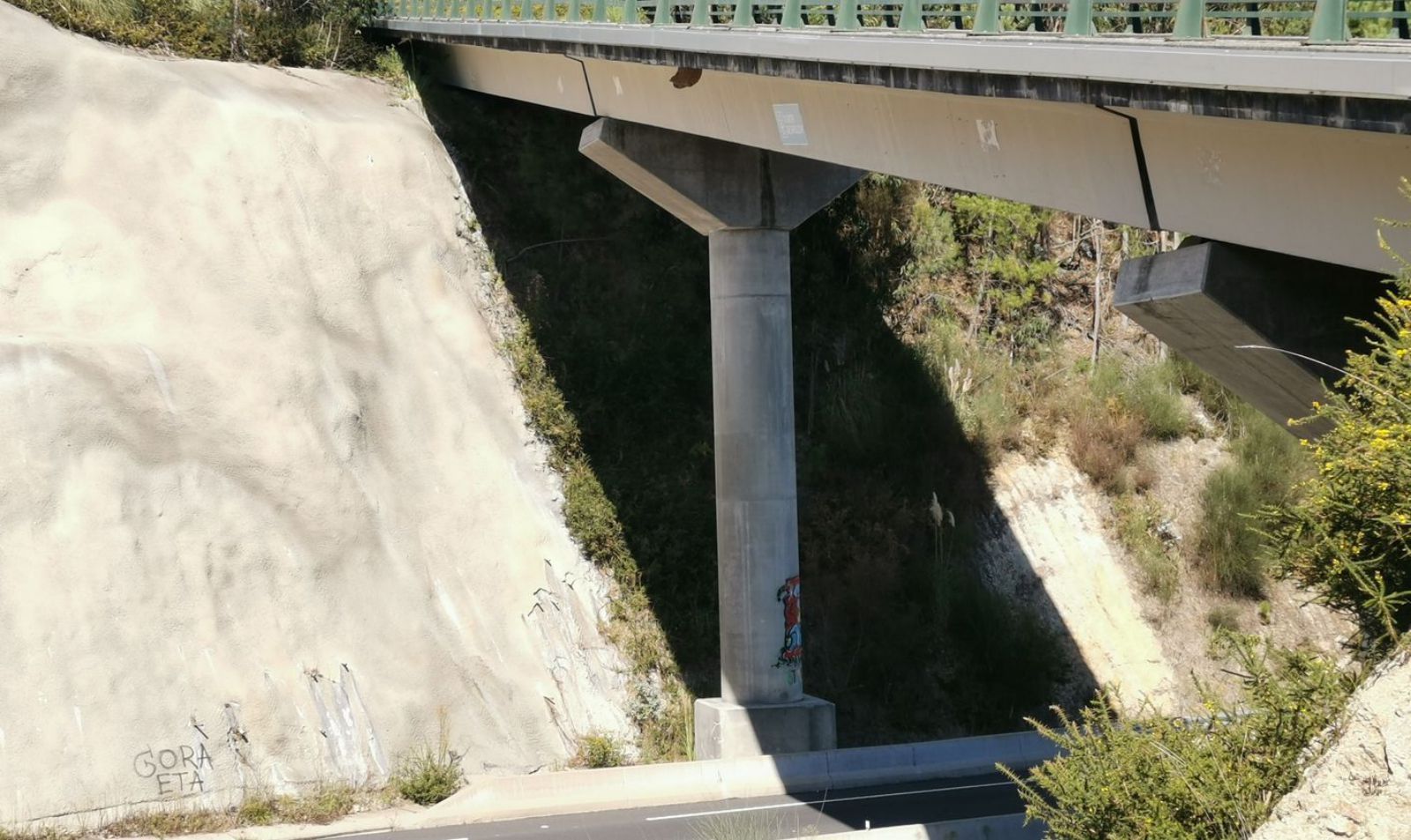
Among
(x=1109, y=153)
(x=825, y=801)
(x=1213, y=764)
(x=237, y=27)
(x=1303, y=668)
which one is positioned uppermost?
(x=237, y=27)

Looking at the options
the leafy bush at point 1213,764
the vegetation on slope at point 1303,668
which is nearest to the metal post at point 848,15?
the vegetation on slope at point 1303,668

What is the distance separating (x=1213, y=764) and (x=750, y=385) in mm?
14586

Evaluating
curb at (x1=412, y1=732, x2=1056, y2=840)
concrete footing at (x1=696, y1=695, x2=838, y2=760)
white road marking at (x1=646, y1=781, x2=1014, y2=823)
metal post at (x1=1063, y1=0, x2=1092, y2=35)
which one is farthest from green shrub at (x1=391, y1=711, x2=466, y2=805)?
metal post at (x1=1063, y1=0, x2=1092, y2=35)

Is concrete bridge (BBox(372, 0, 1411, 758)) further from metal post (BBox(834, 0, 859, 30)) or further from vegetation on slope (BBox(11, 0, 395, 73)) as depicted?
vegetation on slope (BBox(11, 0, 395, 73))

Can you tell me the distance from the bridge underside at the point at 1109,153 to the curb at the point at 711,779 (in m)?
9.01

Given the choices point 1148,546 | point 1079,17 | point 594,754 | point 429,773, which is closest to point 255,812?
point 429,773

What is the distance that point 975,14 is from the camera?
1600cm

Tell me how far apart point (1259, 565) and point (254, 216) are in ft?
65.5

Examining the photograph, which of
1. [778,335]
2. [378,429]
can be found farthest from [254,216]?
[778,335]

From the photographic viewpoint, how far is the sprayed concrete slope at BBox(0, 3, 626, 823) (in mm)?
20641

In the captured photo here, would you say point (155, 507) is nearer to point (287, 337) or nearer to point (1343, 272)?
point (287, 337)

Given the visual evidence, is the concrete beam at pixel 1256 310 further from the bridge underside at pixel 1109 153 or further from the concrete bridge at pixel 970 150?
the bridge underside at pixel 1109 153

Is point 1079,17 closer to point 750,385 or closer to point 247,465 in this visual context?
point 750,385

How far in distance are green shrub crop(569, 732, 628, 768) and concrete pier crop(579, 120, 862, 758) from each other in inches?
57.8
